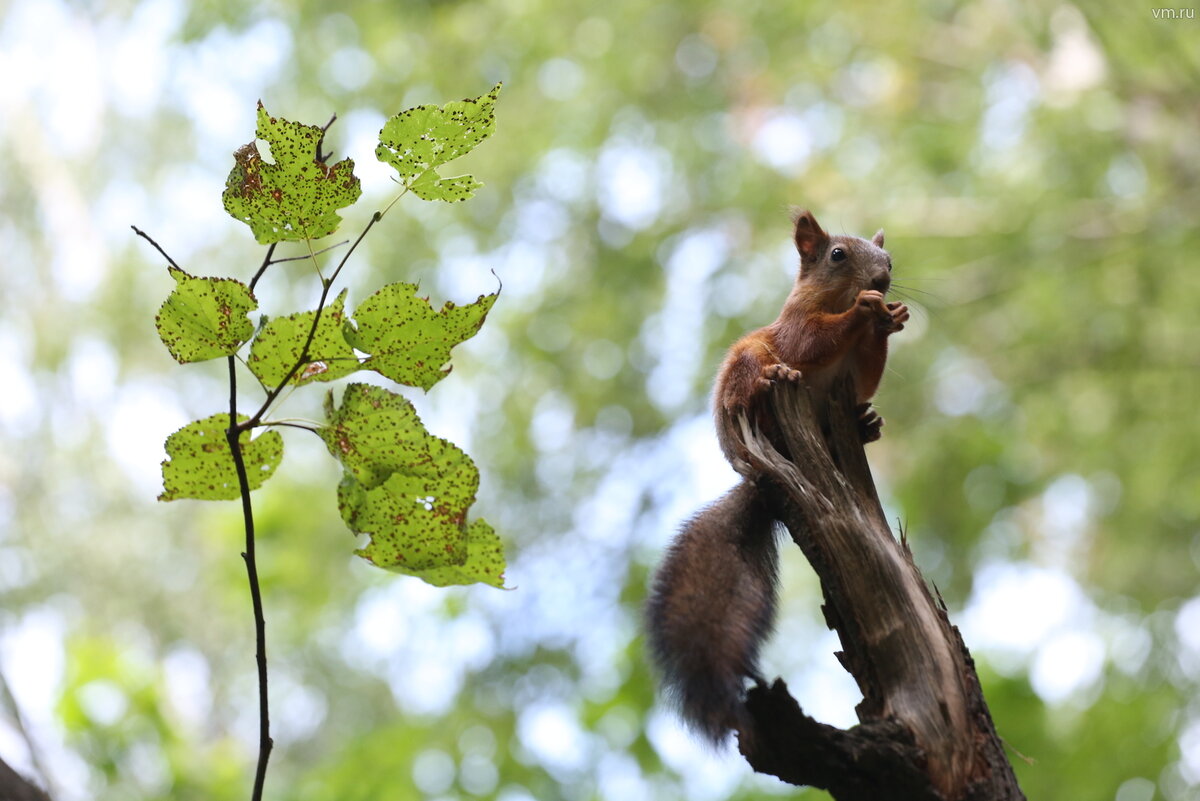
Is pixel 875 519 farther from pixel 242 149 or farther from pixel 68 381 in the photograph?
pixel 68 381

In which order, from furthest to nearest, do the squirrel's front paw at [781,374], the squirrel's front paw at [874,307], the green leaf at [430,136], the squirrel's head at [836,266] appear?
the squirrel's head at [836,266]
the squirrel's front paw at [874,307]
the squirrel's front paw at [781,374]
the green leaf at [430,136]

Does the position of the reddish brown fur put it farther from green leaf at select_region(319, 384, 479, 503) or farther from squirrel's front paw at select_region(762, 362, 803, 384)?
green leaf at select_region(319, 384, 479, 503)

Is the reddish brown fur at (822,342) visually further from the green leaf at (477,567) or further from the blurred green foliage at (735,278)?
the blurred green foliage at (735,278)

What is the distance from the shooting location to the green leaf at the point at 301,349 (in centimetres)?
A: 119

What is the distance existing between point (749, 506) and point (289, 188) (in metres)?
1.04

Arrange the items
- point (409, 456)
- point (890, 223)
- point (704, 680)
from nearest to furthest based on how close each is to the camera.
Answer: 1. point (409, 456)
2. point (704, 680)
3. point (890, 223)

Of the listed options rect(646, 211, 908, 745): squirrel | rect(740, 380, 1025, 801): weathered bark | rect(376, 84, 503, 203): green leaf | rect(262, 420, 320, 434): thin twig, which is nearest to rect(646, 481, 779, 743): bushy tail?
rect(646, 211, 908, 745): squirrel

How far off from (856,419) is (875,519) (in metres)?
0.30

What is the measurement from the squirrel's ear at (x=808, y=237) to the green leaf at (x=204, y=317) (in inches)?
71.9

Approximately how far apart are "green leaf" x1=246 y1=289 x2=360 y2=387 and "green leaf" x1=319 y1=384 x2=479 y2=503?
4 cm

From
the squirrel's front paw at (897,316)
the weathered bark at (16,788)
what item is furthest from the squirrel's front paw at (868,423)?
the weathered bark at (16,788)

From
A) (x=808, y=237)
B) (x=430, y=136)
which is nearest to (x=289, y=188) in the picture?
(x=430, y=136)

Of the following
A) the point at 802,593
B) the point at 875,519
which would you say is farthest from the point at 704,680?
the point at 802,593

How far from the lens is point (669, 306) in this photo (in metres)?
5.98
